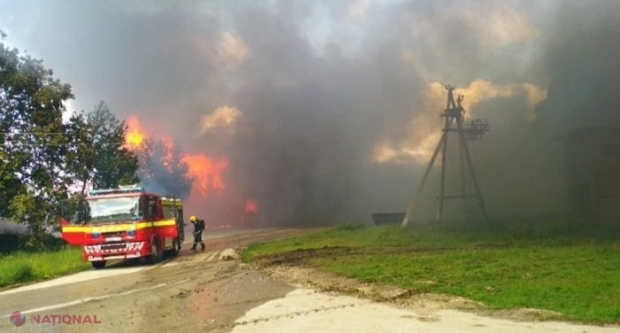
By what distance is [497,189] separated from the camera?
49.5 metres

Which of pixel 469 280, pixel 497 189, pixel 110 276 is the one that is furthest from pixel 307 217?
pixel 469 280

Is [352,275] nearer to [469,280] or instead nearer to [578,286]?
[469,280]

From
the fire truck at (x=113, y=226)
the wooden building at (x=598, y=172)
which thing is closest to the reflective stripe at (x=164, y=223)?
the fire truck at (x=113, y=226)

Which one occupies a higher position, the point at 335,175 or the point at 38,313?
the point at 335,175

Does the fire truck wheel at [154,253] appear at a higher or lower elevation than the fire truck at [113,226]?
lower

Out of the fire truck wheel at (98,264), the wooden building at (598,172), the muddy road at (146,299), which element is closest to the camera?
the muddy road at (146,299)

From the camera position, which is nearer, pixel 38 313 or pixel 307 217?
pixel 38 313

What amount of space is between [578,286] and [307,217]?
169 feet

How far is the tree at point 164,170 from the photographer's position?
57.4m

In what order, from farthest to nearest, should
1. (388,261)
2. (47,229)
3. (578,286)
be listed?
(47,229) < (388,261) < (578,286)
